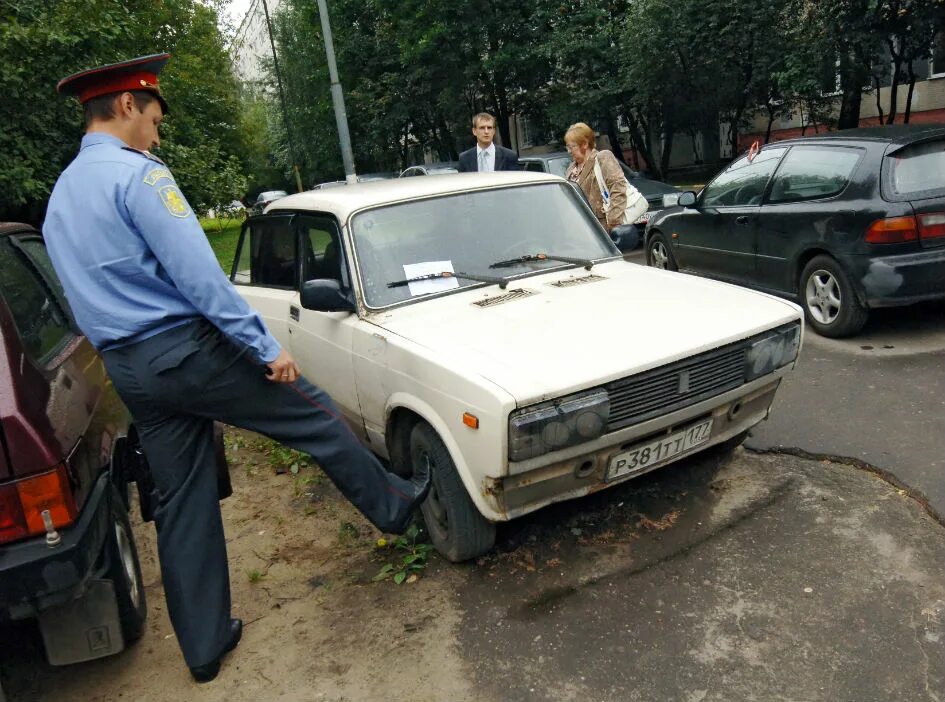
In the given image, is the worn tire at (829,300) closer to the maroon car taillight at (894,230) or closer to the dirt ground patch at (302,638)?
the maroon car taillight at (894,230)

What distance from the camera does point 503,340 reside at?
132 inches

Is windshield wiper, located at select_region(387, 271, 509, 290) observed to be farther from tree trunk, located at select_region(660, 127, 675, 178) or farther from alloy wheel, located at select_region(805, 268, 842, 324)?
tree trunk, located at select_region(660, 127, 675, 178)

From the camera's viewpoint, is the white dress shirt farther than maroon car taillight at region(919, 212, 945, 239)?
Yes

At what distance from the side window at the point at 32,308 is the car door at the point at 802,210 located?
17.5 feet

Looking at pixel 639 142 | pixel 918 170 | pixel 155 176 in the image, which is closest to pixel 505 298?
pixel 155 176

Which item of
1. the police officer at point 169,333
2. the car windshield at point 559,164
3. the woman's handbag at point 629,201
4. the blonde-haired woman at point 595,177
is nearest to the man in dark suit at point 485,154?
the blonde-haired woman at point 595,177

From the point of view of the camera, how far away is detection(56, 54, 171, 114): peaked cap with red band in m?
2.71

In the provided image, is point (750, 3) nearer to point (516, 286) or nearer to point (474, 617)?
point (516, 286)

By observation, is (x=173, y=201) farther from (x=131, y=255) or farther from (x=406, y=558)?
(x=406, y=558)

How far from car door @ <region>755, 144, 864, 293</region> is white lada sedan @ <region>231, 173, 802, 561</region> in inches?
92.2

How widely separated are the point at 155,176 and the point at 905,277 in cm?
518

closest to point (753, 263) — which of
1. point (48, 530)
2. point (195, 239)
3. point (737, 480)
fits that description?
point (737, 480)

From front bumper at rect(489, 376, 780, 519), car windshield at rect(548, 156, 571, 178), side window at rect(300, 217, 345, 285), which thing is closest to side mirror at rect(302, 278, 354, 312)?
side window at rect(300, 217, 345, 285)

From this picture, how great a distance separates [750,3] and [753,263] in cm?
1172
